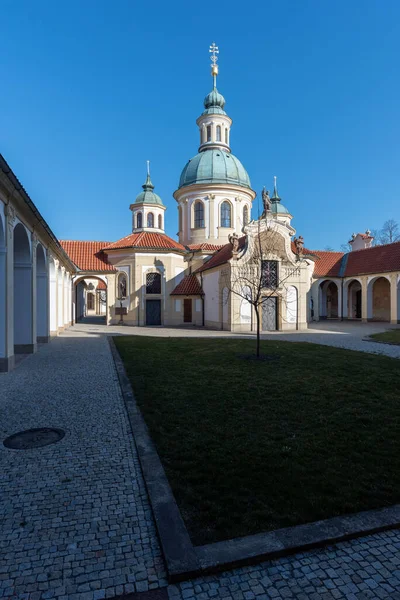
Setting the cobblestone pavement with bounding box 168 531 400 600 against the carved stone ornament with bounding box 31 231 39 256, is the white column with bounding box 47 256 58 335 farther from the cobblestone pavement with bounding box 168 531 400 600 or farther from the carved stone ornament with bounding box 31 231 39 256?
the cobblestone pavement with bounding box 168 531 400 600

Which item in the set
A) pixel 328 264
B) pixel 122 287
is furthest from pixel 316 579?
pixel 328 264

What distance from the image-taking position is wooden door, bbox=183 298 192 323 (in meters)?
33.6

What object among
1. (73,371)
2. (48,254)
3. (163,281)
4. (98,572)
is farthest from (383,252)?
(98,572)

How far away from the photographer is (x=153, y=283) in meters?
33.6

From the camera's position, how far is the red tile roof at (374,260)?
33938mm

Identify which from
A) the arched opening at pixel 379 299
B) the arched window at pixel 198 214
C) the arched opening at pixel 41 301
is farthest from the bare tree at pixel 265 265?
the arched opening at pixel 379 299

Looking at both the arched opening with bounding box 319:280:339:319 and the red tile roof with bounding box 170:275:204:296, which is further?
the arched opening with bounding box 319:280:339:319

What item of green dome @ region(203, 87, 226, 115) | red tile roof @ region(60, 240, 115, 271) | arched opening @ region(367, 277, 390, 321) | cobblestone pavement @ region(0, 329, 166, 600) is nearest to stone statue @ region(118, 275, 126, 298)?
red tile roof @ region(60, 240, 115, 271)

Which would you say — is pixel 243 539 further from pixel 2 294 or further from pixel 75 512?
pixel 2 294

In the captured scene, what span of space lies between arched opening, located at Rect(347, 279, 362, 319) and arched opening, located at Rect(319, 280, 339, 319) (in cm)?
204

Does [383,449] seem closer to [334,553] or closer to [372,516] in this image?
[372,516]

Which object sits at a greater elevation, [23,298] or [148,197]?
[148,197]

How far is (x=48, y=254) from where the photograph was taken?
18.7 metres

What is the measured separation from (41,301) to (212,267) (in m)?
14.7
